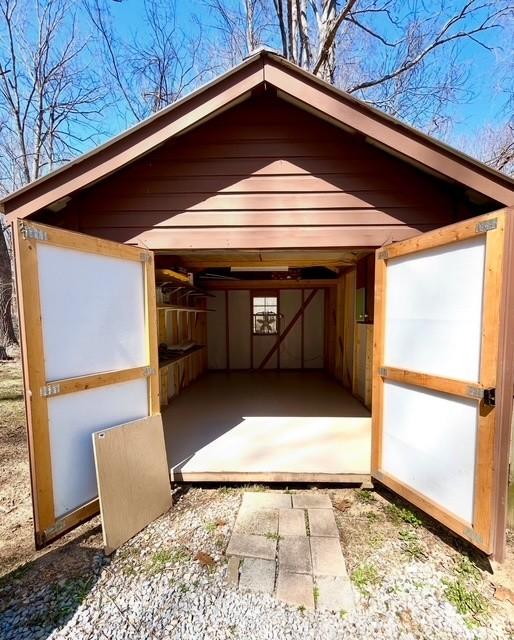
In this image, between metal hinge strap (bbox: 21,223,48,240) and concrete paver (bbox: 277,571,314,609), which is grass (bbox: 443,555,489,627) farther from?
metal hinge strap (bbox: 21,223,48,240)

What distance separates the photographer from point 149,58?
30.6 feet

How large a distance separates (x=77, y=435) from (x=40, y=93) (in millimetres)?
11805

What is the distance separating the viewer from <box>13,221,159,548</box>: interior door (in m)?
2.06

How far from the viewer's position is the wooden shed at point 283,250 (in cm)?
201

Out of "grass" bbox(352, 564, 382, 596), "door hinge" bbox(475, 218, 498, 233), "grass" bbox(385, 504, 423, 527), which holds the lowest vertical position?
"grass" bbox(385, 504, 423, 527)

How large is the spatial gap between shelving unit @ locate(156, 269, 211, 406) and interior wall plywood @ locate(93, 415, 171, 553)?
1.60m

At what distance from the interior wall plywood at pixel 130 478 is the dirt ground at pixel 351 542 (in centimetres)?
20

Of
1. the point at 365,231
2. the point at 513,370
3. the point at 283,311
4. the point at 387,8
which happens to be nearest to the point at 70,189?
the point at 365,231

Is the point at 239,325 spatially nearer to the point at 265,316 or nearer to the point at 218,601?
the point at 265,316

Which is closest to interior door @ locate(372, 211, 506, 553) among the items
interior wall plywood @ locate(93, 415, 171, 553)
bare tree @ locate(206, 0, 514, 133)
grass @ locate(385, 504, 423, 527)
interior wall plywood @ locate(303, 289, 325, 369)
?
grass @ locate(385, 504, 423, 527)

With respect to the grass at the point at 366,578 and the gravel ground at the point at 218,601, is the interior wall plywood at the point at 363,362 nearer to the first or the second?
the gravel ground at the point at 218,601

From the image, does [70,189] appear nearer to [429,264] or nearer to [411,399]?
[429,264]

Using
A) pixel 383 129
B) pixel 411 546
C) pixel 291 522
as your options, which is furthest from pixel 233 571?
pixel 383 129

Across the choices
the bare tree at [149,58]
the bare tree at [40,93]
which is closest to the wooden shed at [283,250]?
the bare tree at [40,93]
